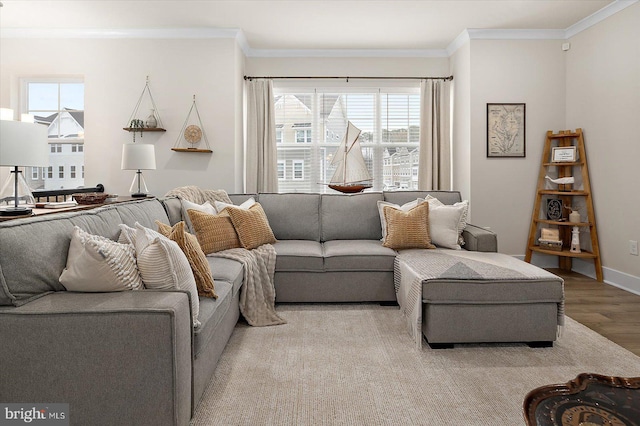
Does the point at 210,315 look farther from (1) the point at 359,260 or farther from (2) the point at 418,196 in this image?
(2) the point at 418,196

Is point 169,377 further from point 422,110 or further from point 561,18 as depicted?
point 561,18

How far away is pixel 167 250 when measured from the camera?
5.57 feet

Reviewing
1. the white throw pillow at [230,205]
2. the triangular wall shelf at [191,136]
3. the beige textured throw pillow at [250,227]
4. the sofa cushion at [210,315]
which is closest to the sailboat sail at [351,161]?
the white throw pillow at [230,205]

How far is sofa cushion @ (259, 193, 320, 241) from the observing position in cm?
382

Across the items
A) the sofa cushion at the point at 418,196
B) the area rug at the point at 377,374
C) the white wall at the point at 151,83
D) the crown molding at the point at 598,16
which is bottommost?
the area rug at the point at 377,374

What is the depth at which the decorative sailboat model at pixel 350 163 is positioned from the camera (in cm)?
480

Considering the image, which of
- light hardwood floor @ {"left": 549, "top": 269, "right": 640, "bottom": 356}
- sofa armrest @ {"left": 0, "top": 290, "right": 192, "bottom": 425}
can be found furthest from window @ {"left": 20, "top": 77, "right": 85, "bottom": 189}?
light hardwood floor @ {"left": 549, "top": 269, "right": 640, "bottom": 356}

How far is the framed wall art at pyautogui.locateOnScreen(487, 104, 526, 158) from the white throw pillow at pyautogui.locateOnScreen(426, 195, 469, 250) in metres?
1.47

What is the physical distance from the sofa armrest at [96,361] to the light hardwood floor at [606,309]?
2554 millimetres

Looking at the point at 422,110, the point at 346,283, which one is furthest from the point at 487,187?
the point at 346,283

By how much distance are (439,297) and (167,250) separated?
152cm

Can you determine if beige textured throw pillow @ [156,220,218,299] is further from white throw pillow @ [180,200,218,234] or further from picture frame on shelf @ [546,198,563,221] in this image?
picture frame on shelf @ [546,198,563,221]

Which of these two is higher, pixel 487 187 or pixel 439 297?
pixel 487 187

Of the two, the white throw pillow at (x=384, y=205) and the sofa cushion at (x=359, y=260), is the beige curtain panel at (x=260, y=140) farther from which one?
the sofa cushion at (x=359, y=260)
